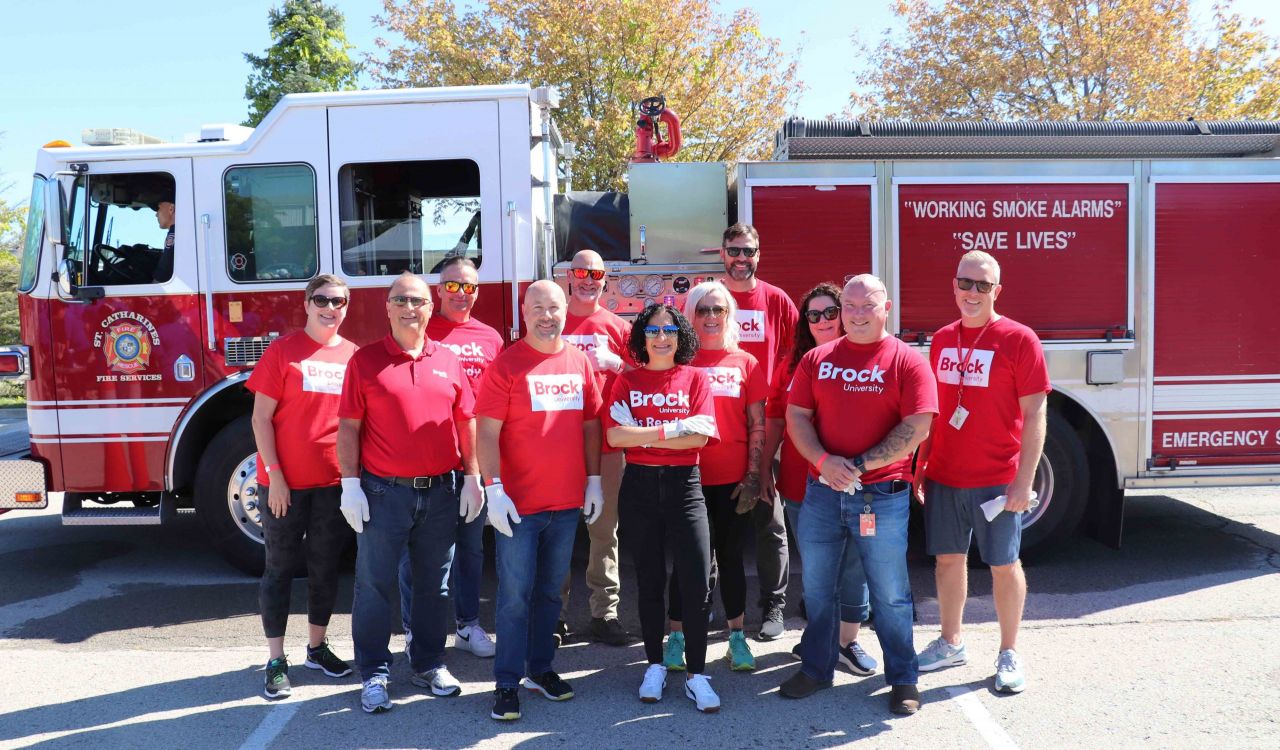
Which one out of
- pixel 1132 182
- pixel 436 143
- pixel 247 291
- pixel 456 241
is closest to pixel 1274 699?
pixel 1132 182

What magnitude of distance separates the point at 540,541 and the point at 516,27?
46.9 feet

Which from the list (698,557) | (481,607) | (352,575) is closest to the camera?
(698,557)

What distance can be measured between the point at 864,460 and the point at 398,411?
1.84m

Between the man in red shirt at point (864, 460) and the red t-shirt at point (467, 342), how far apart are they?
1.56 m

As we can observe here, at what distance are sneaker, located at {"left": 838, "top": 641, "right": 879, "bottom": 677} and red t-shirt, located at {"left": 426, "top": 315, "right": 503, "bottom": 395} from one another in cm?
211

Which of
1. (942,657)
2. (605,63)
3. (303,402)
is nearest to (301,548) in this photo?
(303,402)

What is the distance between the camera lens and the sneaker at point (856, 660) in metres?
4.16

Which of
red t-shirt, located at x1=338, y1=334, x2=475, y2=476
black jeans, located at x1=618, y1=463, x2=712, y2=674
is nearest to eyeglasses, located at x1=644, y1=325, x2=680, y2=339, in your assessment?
black jeans, located at x1=618, y1=463, x2=712, y2=674

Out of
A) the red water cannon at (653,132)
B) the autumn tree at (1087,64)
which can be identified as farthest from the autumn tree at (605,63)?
the red water cannon at (653,132)

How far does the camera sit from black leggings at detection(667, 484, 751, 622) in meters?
4.03

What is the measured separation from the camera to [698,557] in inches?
148

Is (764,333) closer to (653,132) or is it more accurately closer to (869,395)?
(869,395)

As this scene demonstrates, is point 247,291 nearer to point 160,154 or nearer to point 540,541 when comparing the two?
point 160,154

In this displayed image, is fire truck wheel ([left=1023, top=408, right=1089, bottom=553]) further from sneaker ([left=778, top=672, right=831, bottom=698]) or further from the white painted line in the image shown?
sneaker ([left=778, top=672, right=831, bottom=698])
